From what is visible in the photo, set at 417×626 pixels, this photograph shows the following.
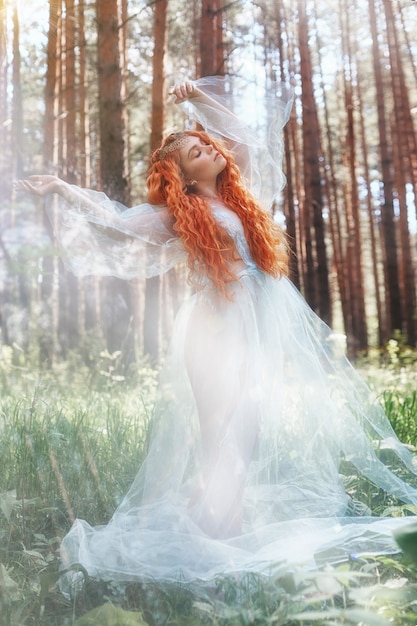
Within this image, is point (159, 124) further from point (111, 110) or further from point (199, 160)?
point (199, 160)

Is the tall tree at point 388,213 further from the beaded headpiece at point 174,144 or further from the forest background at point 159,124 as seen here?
the beaded headpiece at point 174,144

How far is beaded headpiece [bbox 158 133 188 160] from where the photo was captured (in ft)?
11.6

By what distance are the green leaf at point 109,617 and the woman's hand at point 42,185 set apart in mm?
1920

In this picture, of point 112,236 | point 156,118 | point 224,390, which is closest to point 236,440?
point 224,390

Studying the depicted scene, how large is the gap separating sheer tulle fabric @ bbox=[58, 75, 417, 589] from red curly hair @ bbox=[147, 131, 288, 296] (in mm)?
71

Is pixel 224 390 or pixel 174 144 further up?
pixel 174 144

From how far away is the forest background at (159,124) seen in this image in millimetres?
8672

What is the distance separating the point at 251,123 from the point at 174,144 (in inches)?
29.3

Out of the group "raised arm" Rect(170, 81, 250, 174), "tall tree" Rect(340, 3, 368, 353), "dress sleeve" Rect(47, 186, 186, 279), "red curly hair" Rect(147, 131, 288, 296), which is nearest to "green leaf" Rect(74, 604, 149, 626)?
"red curly hair" Rect(147, 131, 288, 296)

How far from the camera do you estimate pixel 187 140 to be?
353 cm

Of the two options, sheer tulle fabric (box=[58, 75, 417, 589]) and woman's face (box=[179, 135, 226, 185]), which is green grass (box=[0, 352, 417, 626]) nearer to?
sheer tulle fabric (box=[58, 75, 417, 589])

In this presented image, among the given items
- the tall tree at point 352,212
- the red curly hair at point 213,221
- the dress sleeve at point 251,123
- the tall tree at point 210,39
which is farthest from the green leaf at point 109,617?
the tall tree at point 352,212

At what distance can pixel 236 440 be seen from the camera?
325 cm

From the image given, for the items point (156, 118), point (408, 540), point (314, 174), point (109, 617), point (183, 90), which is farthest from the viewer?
point (314, 174)
